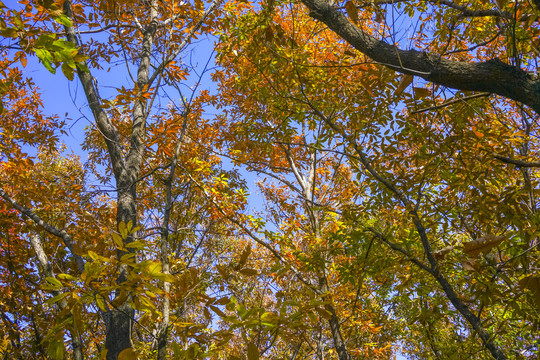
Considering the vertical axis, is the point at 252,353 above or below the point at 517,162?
below

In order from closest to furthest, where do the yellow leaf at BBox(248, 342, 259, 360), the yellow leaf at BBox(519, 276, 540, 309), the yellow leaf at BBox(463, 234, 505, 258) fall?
the yellow leaf at BBox(248, 342, 259, 360), the yellow leaf at BBox(463, 234, 505, 258), the yellow leaf at BBox(519, 276, 540, 309)

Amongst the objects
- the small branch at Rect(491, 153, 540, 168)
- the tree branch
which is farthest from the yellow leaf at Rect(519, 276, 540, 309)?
the tree branch

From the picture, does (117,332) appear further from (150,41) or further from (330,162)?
(330,162)

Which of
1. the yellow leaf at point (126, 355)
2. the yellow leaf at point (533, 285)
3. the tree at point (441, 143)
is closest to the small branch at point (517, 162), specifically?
the tree at point (441, 143)

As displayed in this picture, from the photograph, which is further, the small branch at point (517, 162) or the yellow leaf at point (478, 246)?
the small branch at point (517, 162)

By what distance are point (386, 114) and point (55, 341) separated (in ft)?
9.87

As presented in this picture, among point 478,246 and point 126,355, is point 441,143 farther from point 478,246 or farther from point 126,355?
point 126,355

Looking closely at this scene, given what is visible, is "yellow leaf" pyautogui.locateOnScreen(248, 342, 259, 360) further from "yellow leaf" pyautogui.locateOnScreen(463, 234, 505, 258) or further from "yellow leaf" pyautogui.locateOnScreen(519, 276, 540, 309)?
"yellow leaf" pyautogui.locateOnScreen(519, 276, 540, 309)

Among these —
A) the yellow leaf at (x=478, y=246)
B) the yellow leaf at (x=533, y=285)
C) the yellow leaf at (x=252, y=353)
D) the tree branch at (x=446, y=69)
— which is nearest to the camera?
the yellow leaf at (x=252, y=353)

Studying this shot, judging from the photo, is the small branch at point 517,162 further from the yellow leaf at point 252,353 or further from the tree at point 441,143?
the yellow leaf at point 252,353

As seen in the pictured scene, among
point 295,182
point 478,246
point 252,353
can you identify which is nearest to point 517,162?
point 478,246

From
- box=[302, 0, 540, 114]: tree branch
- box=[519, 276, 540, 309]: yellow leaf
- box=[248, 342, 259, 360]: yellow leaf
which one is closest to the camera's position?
box=[248, 342, 259, 360]: yellow leaf

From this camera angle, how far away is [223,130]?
7727 millimetres

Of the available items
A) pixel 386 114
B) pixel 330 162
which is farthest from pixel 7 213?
pixel 330 162
